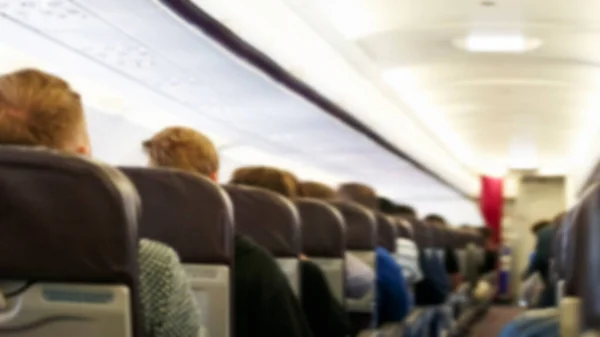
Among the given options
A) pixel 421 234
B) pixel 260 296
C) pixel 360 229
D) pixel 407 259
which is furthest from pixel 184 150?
pixel 421 234

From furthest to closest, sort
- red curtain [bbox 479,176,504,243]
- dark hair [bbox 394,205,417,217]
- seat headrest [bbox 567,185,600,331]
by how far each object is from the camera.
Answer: red curtain [bbox 479,176,504,243]
dark hair [bbox 394,205,417,217]
seat headrest [bbox 567,185,600,331]

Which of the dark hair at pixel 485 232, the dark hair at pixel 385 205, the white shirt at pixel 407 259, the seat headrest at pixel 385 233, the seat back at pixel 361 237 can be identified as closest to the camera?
the seat back at pixel 361 237

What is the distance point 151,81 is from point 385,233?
6.82ft

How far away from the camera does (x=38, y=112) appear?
2.29 m

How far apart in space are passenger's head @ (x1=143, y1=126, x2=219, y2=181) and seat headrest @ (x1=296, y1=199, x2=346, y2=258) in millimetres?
1471

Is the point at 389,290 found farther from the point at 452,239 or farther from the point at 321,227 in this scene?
the point at 452,239

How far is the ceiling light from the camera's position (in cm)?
846

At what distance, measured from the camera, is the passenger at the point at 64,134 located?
2.28 m

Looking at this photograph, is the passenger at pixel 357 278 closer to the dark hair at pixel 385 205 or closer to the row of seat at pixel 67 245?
the row of seat at pixel 67 245

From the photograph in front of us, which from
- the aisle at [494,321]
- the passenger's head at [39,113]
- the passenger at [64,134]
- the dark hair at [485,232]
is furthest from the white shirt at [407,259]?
the dark hair at [485,232]

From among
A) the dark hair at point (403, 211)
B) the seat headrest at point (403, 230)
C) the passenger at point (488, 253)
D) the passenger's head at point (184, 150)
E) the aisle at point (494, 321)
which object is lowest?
→ the aisle at point (494, 321)

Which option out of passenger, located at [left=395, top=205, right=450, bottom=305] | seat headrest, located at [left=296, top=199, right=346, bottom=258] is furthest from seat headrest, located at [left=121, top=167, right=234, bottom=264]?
passenger, located at [left=395, top=205, right=450, bottom=305]

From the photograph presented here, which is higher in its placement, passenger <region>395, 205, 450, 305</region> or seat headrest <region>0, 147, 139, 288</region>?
seat headrest <region>0, 147, 139, 288</region>

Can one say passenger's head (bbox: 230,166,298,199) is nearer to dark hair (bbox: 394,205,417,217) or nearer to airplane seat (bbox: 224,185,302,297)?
airplane seat (bbox: 224,185,302,297)
